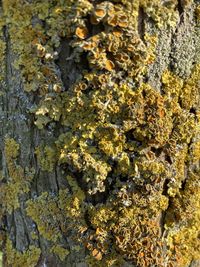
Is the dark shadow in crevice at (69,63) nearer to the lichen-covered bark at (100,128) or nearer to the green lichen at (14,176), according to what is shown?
the lichen-covered bark at (100,128)

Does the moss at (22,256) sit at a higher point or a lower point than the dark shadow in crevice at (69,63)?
lower

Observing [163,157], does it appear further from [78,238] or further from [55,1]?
[55,1]

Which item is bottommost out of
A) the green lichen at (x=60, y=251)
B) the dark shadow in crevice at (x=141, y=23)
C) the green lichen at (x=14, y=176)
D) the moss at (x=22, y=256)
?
the moss at (x=22, y=256)

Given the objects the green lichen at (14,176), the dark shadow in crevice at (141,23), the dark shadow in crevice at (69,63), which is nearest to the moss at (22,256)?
the green lichen at (14,176)

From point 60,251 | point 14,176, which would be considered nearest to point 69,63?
point 14,176

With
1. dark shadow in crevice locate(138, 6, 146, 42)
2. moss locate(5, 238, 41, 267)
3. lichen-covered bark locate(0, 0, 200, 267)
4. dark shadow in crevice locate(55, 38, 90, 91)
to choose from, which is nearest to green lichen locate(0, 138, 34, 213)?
lichen-covered bark locate(0, 0, 200, 267)

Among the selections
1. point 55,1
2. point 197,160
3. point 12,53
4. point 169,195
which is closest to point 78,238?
point 169,195

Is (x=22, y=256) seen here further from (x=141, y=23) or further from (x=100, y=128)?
(x=141, y=23)

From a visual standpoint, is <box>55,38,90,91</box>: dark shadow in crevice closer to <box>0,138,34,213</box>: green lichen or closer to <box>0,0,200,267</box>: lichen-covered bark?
<box>0,0,200,267</box>: lichen-covered bark
